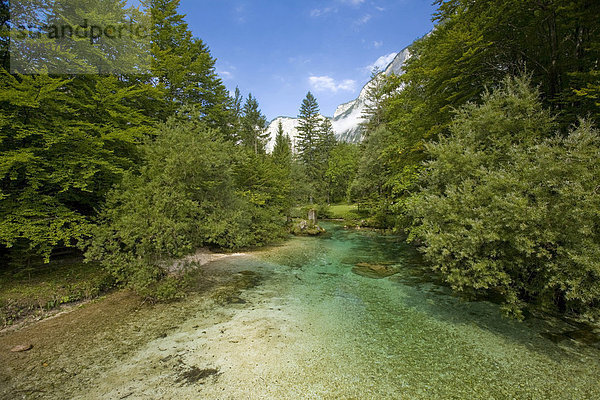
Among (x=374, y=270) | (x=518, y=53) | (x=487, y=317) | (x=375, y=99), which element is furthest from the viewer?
(x=375, y=99)

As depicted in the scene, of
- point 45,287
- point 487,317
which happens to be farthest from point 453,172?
point 45,287

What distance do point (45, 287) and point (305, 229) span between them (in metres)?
19.5

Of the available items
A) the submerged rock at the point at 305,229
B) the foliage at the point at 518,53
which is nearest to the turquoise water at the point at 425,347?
the foliage at the point at 518,53

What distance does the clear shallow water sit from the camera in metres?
4.58

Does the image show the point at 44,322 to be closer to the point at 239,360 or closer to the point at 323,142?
the point at 239,360

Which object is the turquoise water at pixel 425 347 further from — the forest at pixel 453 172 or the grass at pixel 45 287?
the grass at pixel 45 287

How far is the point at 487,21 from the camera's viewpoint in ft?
32.6

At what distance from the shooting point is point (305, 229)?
83.8ft

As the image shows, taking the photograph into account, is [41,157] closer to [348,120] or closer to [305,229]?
[305,229]

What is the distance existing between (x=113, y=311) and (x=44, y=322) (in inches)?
64.7

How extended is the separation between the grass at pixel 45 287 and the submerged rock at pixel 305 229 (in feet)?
56.4

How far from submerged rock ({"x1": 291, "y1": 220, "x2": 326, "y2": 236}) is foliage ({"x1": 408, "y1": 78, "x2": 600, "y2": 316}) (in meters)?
17.7

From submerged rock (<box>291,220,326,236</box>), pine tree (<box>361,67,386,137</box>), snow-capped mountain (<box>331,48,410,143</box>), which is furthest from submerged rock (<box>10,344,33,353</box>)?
snow-capped mountain (<box>331,48,410,143</box>)

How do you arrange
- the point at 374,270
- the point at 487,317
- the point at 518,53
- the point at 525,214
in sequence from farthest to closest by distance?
the point at 374,270
the point at 518,53
the point at 487,317
the point at 525,214
